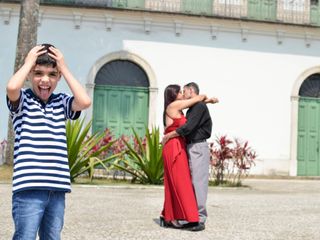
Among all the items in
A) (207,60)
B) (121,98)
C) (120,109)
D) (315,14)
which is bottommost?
(120,109)

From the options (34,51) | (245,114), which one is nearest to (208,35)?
(245,114)

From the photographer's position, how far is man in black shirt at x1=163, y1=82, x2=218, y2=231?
565 cm

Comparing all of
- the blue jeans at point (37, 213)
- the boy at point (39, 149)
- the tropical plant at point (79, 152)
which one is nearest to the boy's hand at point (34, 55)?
the boy at point (39, 149)

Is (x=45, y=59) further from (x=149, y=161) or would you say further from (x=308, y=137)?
(x=308, y=137)

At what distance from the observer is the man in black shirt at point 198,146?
5652 mm

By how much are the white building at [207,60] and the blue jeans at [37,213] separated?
12.4m

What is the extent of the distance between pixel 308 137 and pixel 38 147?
15.0 metres

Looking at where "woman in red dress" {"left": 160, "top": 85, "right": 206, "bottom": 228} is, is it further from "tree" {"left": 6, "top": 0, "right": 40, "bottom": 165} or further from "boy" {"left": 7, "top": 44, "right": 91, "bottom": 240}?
"tree" {"left": 6, "top": 0, "right": 40, "bottom": 165}

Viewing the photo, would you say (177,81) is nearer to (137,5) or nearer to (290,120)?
(137,5)

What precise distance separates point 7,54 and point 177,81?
4.84 meters

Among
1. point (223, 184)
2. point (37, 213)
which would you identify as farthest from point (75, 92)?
point (223, 184)

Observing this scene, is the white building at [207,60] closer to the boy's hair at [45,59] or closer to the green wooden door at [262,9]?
the green wooden door at [262,9]

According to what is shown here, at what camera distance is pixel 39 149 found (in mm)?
2768

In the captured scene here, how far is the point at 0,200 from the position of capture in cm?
736
